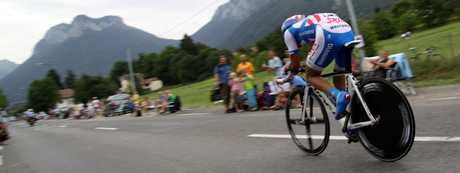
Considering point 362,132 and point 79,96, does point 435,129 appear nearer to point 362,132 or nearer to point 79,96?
point 362,132

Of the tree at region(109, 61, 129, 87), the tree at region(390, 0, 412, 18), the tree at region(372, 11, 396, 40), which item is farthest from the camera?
the tree at region(109, 61, 129, 87)

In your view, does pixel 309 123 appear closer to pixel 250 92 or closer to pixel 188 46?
pixel 250 92

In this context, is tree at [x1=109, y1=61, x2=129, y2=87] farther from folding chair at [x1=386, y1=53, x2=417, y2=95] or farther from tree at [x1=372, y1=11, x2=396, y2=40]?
folding chair at [x1=386, y1=53, x2=417, y2=95]

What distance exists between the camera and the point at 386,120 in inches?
119

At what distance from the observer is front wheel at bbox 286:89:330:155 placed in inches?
148

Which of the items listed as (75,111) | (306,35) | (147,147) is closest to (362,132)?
(306,35)

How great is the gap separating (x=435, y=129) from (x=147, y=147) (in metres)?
4.86

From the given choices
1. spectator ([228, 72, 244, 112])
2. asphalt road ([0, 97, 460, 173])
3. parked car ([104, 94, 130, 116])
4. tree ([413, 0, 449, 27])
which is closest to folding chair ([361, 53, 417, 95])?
asphalt road ([0, 97, 460, 173])

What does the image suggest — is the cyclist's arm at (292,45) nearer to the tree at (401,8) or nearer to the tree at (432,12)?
the tree at (432,12)

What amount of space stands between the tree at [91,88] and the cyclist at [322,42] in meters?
99.0

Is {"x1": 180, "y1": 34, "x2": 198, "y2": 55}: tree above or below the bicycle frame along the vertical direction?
above

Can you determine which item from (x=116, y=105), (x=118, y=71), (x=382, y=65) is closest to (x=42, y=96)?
(x=118, y=71)

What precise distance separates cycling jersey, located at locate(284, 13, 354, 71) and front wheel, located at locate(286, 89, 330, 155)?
51 cm

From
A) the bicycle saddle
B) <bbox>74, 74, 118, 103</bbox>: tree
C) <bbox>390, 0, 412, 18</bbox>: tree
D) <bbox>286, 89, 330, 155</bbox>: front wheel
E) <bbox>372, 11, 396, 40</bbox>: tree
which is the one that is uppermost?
<bbox>390, 0, 412, 18</bbox>: tree
